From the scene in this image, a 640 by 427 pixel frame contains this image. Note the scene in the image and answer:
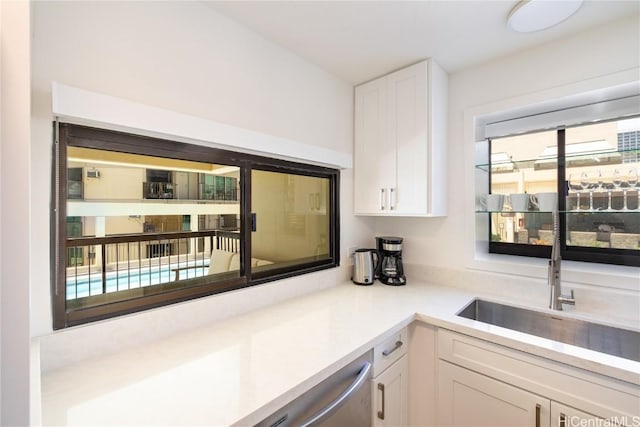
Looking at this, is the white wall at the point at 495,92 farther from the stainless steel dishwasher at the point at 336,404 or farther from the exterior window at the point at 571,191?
the stainless steel dishwasher at the point at 336,404

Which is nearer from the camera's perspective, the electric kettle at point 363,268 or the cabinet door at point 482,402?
the cabinet door at point 482,402

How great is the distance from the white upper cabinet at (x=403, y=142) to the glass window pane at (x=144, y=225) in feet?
3.15

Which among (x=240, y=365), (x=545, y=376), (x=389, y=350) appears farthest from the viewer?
(x=389, y=350)

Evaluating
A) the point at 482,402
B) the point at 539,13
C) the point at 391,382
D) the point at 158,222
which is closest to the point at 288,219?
the point at 158,222

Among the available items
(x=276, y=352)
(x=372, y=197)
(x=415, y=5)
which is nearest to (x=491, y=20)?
(x=415, y=5)

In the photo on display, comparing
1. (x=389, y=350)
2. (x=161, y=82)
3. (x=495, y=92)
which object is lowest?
(x=389, y=350)

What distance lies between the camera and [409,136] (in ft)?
5.86

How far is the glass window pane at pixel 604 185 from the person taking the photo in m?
1.45

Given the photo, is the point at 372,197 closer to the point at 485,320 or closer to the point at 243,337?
the point at 485,320

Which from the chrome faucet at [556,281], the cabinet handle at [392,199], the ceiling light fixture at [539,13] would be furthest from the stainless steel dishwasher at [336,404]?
the ceiling light fixture at [539,13]

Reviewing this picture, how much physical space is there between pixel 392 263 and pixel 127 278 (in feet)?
5.09

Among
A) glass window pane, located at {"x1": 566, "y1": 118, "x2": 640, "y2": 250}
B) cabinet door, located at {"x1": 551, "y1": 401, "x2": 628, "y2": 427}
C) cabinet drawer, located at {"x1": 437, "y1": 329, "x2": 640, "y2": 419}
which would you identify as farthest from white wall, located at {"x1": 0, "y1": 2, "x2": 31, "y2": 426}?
glass window pane, located at {"x1": 566, "y1": 118, "x2": 640, "y2": 250}

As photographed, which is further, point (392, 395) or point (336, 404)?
point (392, 395)

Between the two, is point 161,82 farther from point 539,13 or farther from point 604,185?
point 604,185
